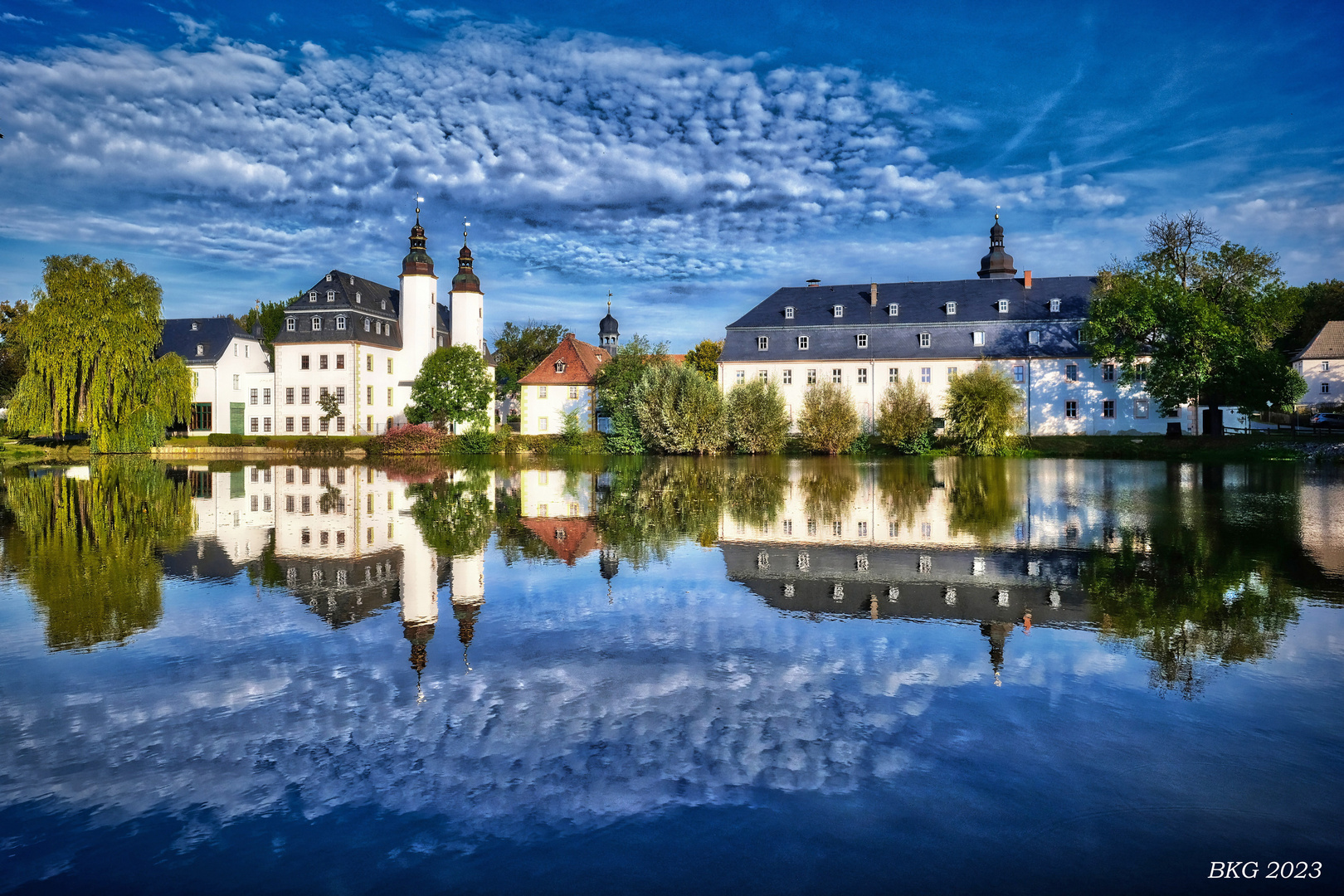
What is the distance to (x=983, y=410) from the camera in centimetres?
4694

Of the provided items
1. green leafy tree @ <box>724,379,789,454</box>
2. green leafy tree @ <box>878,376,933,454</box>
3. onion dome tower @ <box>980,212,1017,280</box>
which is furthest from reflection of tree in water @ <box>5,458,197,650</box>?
onion dome tower @ <box>980,212,1017,280</box>

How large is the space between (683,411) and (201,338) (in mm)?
45171

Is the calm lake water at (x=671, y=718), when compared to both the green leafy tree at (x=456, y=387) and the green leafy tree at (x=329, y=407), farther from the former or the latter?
the green leafy tree at (x=329, y=407)

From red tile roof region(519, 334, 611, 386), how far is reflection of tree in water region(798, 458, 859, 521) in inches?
1184

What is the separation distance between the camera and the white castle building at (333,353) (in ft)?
208

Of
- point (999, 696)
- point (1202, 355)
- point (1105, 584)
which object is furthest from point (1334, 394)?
point (999, 696)

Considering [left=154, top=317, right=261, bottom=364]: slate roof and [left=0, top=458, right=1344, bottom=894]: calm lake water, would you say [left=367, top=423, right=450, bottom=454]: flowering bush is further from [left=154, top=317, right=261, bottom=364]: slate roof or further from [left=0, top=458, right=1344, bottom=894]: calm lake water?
[left=0, top=458, right=1344, bottom=894]: calm lake water

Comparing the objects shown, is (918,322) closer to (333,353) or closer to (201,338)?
(333,353)

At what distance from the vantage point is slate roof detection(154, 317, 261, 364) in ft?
213

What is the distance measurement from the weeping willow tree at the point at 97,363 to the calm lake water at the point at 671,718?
144ft

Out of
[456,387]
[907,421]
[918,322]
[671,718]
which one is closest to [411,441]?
[456,387]

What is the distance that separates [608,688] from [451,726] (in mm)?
1284

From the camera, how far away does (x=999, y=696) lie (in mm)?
5867

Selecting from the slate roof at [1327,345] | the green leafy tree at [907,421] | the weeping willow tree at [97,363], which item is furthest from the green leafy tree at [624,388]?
the slate roof at [1327,345]
